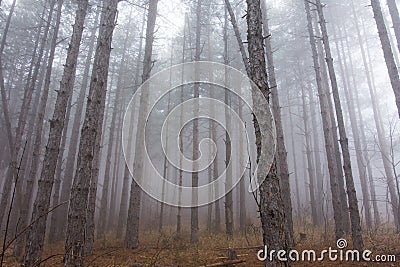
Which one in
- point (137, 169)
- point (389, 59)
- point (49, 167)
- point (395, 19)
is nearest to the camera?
point (49, 167)

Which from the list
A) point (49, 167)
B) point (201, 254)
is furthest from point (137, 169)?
point (201, 254)

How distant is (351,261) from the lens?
649 cm

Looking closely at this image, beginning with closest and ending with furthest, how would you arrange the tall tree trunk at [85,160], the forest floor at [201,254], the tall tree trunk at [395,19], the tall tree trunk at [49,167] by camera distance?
the tall tree trunk at [85,160], the tall tree trunk at [49,167], the forest floor at [201,254], the tall tree trunk at [395,19]

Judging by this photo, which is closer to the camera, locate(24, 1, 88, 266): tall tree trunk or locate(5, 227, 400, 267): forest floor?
locate(24, 1, 88, 266): tall tree trunk

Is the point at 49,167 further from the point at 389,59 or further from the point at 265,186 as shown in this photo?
the point at 389,59

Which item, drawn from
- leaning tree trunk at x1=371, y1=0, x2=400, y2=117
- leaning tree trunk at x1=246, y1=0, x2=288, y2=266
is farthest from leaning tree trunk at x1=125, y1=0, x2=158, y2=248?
leaning tree trunk at x1=371, y1=0, x2=400, y2=117

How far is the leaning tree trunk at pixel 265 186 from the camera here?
12.2 ft

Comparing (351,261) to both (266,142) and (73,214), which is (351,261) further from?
(73,214)

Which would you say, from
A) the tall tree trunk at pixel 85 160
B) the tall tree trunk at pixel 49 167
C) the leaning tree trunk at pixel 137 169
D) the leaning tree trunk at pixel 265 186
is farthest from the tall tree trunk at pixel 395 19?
the tall tree trunk at pixel 49 167

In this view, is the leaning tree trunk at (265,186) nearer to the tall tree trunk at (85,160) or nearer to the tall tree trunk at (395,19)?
the tall tree trunk at (85,160)

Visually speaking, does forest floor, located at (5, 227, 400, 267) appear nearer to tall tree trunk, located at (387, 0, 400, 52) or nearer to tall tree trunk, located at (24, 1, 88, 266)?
tall tree trunk, located at (24, 1, 88, 266)

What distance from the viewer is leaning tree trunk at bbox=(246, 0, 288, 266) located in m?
3.71

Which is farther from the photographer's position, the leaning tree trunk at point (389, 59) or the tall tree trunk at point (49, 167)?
the leaning tree trunk at point (389, 59)

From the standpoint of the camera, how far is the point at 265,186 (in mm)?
3914
